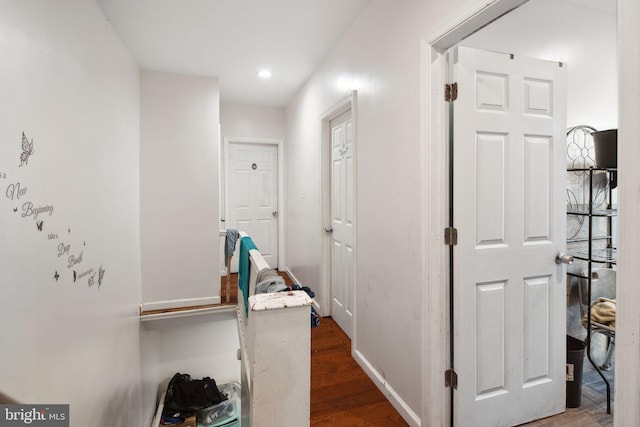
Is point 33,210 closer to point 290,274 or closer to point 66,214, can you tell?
point 66,214

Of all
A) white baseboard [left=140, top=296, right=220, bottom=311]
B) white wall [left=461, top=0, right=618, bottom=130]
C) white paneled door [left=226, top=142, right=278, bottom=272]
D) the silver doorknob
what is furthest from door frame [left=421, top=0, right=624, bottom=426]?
white paneled door [left=226, top=142, right=278, bottom=272]

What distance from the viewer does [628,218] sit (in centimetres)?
76

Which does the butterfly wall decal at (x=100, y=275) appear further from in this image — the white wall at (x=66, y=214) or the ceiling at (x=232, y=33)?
the ceiling at (x=232, y=33)

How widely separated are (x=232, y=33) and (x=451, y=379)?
110 inches

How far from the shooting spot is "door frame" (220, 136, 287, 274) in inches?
173

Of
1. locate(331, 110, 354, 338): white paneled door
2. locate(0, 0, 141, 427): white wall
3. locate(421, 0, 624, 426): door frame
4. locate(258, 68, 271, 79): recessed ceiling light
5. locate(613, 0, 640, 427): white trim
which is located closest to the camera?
locate(613, 0, 640, 427): white trim

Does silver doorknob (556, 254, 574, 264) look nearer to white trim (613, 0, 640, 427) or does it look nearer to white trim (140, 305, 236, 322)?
white trim (613, 0, 640, 427)

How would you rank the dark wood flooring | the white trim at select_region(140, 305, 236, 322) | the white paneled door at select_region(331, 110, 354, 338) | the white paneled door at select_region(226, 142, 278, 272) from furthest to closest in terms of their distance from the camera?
1. the white paneled door at select_region(226, 142, 278, 272)
2. the white trim at select_region(140, 305, 236, 322)
3. the white paneled door at select_region(331, 110, 354, 338)
4. the dark wood flooring

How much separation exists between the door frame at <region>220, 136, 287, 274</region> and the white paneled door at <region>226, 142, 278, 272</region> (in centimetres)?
5

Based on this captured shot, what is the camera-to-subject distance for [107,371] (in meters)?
1.96

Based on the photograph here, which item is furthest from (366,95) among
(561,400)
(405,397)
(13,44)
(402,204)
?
(561,400)

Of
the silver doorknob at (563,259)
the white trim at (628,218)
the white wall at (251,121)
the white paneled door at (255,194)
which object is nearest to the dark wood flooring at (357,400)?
the silver doorknob at (563,259)

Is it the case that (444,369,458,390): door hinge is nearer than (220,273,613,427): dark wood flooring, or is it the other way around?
(444,369,458,390): door hinge

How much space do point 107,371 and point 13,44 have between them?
1.89 m
